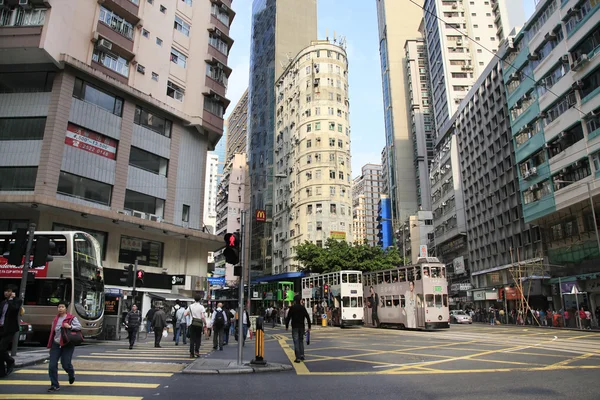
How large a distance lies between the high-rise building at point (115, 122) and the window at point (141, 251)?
0.08m

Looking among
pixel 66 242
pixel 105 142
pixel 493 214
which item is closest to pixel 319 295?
pixel 105 142

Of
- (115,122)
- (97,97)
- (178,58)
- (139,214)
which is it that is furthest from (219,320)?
(178,58)

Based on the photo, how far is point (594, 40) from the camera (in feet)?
105

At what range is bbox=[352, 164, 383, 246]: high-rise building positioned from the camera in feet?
582

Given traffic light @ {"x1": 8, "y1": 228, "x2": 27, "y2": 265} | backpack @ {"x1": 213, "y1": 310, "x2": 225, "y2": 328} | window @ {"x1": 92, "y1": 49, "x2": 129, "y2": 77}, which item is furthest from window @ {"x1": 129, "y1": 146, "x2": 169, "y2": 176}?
traffic light @ {"x1": 8, "y1": 228, "x2": 27, "y2": 265}

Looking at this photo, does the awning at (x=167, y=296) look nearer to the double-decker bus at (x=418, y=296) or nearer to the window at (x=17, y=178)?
the window at (x=17, y=178)

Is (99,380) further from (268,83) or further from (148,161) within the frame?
(268,83)

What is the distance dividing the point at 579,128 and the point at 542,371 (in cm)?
3117

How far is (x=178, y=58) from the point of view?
118 ft

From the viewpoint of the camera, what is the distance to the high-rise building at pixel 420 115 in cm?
9619

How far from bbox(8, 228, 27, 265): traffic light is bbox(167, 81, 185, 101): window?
24.6 m

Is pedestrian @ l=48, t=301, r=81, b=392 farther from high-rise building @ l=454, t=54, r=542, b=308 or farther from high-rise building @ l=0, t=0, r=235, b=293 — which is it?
high-rise building @ l=454, t=54, r=542, b=308

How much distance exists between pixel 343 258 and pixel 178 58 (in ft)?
86.0

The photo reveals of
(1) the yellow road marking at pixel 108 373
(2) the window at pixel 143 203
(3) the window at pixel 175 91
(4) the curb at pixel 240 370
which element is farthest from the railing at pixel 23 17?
(4) the curb at pixel 240 370
